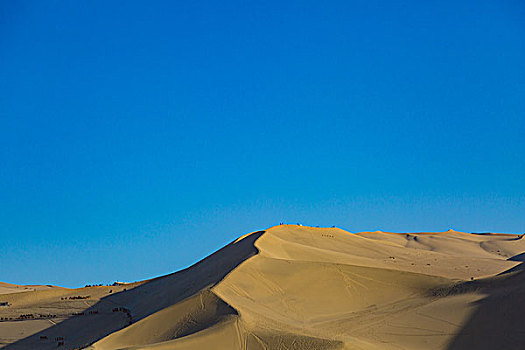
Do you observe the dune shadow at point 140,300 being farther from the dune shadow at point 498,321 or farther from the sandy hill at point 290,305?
the dune shadow at point 498,321

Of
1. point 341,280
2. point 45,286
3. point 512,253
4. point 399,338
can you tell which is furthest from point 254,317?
point 512,253

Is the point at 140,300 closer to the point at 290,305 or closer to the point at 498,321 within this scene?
the point at 290,305

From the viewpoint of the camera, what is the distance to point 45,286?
48.4 meters

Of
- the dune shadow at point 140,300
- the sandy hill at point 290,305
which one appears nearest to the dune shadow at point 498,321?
the sandy hill at point 290,305

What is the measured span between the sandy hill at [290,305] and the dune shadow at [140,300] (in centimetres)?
13

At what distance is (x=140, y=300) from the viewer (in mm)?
33438

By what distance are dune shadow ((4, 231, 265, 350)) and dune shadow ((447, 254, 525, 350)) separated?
1261 cm

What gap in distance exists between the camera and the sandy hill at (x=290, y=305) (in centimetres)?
1850

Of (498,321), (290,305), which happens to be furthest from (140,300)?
(498,321)

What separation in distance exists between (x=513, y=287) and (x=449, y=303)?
2586mm

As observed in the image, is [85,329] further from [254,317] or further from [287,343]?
[287,343]

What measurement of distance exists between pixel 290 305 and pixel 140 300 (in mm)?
13562

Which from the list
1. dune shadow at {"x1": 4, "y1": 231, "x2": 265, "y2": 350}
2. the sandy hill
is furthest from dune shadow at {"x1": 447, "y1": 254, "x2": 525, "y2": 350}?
dune shadow at {"x1": 4, "y1": 231, "x2": 265, "y2": 350}

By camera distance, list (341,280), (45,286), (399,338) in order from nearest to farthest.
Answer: (399,338) < (341,280) < (45,286)
